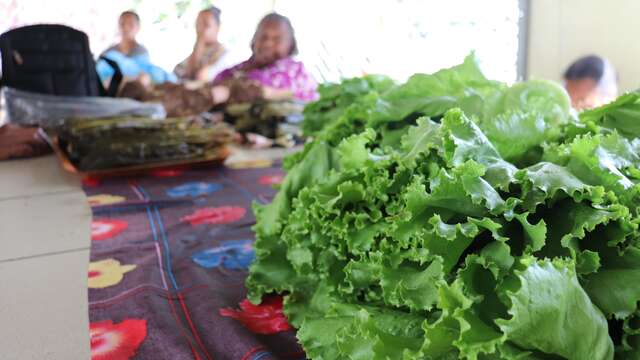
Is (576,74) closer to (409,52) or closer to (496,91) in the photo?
(496,91)

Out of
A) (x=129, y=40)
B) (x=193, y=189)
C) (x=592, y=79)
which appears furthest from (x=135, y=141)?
(x=129, y=40)

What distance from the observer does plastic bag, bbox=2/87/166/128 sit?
214 centimetres

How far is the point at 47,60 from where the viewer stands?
8.47 feet

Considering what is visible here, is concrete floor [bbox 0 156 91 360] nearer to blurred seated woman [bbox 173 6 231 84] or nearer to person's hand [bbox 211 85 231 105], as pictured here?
person's hand [bbox 211 85 231 105]

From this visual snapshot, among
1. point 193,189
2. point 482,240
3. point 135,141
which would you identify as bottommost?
point 193,189

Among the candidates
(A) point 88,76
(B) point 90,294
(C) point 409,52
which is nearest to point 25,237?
(B) point 90,294

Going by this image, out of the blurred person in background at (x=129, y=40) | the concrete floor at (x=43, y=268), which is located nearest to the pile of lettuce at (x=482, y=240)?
the concrete floor at (x=43, y=268)

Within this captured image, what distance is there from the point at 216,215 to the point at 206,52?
215 cm

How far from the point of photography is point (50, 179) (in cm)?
162

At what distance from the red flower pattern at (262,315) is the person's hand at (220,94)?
163cm

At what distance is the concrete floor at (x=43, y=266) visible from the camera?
2.43 ft

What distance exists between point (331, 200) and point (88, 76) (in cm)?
234

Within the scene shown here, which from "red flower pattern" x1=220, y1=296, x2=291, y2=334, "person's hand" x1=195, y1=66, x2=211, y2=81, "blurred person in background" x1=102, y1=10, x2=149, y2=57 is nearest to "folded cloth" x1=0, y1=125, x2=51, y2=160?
"person's hand" x1=195, y1=66, x2=211, y2=81

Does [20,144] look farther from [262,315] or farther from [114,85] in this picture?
[262,315]
